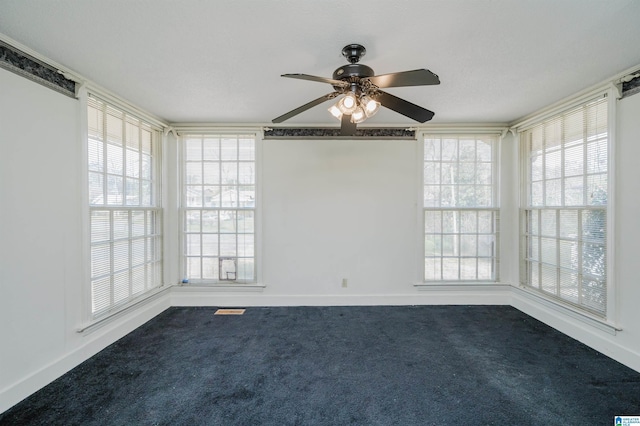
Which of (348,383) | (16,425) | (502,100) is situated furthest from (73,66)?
(502,100)

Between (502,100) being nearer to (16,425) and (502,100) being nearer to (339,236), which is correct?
(339,236)

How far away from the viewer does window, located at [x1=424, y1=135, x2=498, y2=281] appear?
3.65 meters

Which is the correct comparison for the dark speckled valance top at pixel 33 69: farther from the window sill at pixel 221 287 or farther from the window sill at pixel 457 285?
the window sill at pixel 457 285

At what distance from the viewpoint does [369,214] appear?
3.61m

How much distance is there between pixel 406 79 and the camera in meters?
1.55

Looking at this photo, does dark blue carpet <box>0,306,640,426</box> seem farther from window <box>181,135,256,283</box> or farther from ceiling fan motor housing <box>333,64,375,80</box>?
ceiling fan motor housing <box>333,64,375,80</box>

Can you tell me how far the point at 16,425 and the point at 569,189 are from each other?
17.0ft

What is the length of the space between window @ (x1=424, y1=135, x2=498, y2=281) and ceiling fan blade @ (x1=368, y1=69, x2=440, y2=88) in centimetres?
226

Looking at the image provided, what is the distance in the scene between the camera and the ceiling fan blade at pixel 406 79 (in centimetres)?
A: 146

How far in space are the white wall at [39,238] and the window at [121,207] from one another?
196 millimetres

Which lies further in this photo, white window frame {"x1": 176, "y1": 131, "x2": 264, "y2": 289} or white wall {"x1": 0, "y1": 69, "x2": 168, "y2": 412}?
white window frame {"x1": 176, "y1": 131, "x2": 264, "y2": 289}

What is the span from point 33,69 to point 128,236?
1.70m

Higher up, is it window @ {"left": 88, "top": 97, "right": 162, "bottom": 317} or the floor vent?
window @ {"left": 88, "top": 97, "right": 162, "bottom": 317}

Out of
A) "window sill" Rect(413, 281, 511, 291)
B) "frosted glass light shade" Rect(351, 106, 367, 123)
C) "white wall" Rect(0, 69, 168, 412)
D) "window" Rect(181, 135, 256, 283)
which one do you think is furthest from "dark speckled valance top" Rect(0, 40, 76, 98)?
"window sill" Rect(413, 281, 511, 291)
